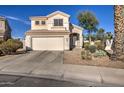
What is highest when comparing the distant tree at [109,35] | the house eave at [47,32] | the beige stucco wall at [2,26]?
the beige stucco wall at [2,26]

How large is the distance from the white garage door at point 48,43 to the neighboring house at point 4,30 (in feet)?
9.28

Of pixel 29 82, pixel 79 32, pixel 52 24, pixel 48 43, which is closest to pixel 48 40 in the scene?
pixel 48 43

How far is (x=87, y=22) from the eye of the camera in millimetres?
32062

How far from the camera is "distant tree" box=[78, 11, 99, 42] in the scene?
91.6ft

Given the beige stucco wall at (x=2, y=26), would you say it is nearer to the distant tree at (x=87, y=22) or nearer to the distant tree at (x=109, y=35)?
the distant tree at (x=87, y=22)

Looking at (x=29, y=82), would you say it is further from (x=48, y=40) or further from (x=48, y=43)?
(x=48, y=40)

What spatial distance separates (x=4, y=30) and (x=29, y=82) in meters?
20.1

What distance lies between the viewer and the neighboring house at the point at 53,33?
1136 inches

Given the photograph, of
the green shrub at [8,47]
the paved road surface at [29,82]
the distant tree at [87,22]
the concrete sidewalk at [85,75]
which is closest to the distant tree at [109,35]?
the distant tree at [87,22]

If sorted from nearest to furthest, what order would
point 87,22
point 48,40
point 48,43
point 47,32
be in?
point 48,43
point 48,40
point 47,32
point 87,22

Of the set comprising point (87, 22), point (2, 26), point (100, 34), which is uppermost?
point (87, 22)

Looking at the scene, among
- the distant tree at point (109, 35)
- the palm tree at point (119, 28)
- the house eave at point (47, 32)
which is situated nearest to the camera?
the palm tree at point (119, 28)

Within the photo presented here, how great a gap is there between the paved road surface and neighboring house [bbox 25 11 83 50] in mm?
15482
